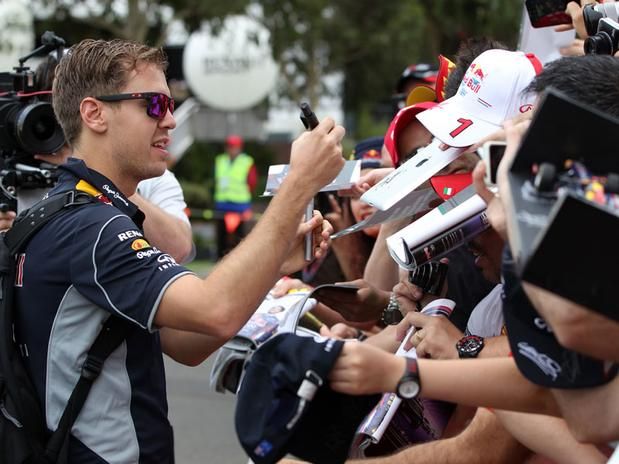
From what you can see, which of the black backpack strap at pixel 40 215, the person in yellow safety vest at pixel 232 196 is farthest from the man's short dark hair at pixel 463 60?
the person in yellow safety vest at pixel 232 196

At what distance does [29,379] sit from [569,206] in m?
1.61

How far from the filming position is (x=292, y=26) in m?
25.2

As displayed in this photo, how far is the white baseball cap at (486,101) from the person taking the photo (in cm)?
257

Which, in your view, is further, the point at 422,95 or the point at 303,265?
the point at 422,95

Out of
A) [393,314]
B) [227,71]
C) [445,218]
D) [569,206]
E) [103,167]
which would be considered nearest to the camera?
[569,206]

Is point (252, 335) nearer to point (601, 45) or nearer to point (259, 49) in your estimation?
point (601, 45)

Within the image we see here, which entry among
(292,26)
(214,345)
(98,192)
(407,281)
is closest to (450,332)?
(407,281)

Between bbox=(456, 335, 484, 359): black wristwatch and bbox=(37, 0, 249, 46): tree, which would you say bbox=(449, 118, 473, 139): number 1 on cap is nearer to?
bbox=(456, 335, 484, 359): black wristwatch

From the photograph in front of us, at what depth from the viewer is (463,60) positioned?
316cm

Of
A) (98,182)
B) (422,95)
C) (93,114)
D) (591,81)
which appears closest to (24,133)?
(93,114)

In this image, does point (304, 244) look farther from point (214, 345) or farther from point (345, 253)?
point (345, 253)

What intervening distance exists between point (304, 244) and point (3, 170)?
155 cm

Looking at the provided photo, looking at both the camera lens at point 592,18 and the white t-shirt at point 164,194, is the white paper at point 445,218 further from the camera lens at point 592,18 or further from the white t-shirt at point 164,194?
the white t-shirt at point 164,194

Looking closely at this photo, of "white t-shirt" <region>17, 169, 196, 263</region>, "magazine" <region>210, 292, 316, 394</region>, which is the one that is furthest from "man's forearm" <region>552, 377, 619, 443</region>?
"white t-shirt" <region>17, 169, 196, 263</region>
